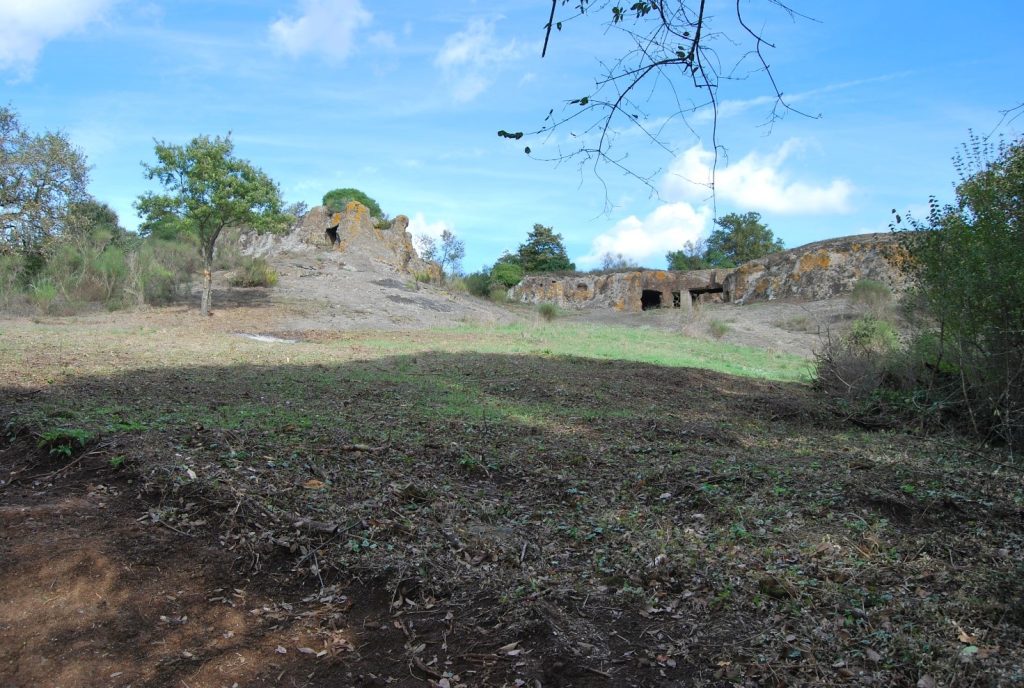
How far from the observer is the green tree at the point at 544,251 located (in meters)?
49.0

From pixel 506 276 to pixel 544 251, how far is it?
1084 centimetres

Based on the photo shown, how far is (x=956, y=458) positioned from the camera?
6.34 metres

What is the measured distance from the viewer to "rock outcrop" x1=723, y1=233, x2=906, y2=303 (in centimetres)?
2875

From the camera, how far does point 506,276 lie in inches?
1551

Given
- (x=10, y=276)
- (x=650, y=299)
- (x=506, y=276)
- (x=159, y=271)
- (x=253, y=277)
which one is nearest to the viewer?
(x=10, y=276)

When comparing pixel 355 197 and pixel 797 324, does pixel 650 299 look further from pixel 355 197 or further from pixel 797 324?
pixel 355 197

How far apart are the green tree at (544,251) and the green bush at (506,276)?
862 centimetres

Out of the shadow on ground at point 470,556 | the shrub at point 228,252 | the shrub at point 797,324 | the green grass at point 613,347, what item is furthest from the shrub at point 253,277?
the shadow on ground at point 470,556

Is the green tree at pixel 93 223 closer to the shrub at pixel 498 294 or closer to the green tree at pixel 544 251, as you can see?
the shrub at pixel 498 294

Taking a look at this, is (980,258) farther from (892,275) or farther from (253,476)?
(892,275)

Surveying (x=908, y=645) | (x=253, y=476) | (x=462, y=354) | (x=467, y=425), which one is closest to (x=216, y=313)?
(x=462, y=354)

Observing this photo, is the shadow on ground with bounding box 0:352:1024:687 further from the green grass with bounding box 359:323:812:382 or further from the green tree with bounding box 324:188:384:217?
the green tree with bounding box 324:188:384:217

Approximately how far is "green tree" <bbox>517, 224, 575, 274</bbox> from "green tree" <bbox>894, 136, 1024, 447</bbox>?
40739mm

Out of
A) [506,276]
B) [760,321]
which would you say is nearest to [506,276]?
[506,276]
